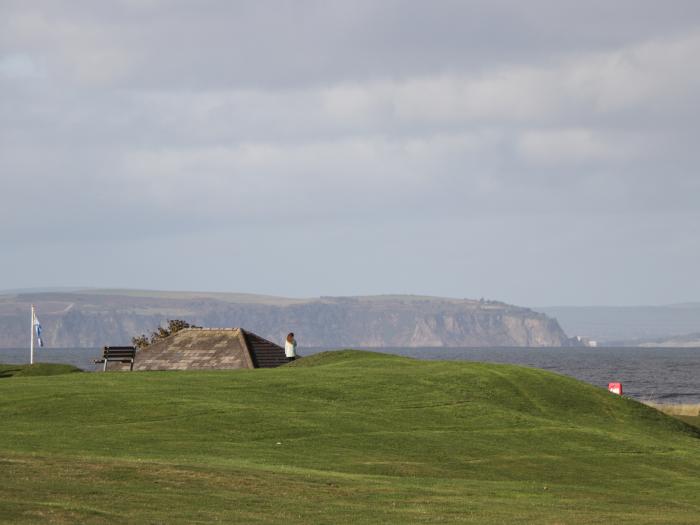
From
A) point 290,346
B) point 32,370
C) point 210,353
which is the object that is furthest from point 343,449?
point 32,370

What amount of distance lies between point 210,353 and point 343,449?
32.1 meters

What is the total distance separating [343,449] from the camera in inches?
1336

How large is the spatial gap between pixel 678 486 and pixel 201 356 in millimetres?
36636

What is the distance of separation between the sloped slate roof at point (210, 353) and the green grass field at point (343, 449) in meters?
11.9

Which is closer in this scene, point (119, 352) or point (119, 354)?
point (119, 354)

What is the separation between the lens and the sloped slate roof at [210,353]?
6384cm

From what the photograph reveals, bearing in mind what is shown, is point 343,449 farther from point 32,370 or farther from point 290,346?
point 32,370

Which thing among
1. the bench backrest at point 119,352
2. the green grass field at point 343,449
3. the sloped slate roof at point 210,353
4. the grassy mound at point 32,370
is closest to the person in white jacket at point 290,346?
the green grass field at point 343,449

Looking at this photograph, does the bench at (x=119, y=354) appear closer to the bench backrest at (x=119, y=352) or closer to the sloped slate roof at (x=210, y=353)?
the bench backrest at (x=119, y=352)

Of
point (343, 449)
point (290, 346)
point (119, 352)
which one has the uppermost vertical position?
point (290, 346)

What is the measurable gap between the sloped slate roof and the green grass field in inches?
467

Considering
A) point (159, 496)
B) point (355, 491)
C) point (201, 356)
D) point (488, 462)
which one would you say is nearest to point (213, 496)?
point (159, 496)

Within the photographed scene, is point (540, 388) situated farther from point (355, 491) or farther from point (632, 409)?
point (355, 491)

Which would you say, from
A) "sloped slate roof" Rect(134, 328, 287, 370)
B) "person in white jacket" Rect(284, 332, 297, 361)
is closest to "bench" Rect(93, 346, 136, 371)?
"sloped slate roof" Rect(134, 328, 287, 370)
